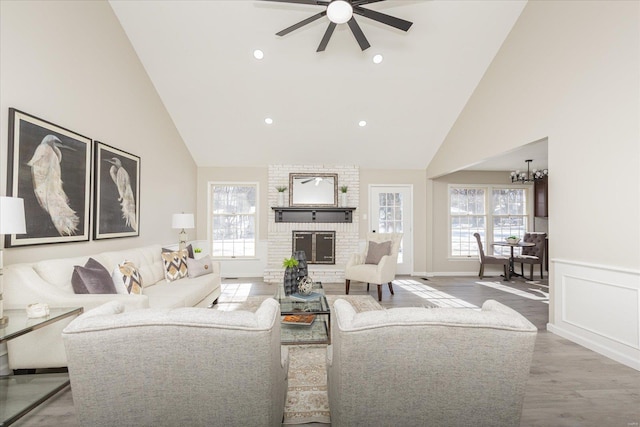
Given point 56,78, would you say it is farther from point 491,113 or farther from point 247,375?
point 491,113

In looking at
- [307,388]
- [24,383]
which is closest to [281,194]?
[307,388]

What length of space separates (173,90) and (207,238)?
3021 mm

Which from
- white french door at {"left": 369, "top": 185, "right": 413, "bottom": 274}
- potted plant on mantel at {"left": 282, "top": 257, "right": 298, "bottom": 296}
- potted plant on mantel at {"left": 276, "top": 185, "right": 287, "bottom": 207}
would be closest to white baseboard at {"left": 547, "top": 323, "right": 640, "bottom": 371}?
potted plant on mantel at {"left": 282, "top": 257, "right": 298, "bottom": 296}

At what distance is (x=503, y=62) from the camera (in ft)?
14.6

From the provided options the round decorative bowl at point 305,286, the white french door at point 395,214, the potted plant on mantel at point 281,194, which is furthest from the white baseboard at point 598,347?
the potted plant on mantel at point 281,194

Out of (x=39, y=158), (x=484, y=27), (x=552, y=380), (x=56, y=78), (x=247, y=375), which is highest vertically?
(x=484, y=27)

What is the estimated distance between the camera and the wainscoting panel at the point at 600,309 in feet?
8.66

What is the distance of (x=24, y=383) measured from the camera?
2.19 meters

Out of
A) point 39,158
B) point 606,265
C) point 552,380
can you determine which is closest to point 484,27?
point 606,265

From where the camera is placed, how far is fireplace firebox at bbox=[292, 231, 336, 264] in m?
6.69

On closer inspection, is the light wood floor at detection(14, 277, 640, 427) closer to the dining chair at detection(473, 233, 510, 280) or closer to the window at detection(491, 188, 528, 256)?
the dining chair at detection(473, 233, 510, 280)

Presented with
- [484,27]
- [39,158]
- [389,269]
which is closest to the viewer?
[39,158]

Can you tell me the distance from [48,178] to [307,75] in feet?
11.8

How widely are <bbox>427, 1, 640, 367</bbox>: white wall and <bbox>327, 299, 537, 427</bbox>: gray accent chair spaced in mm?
2383
